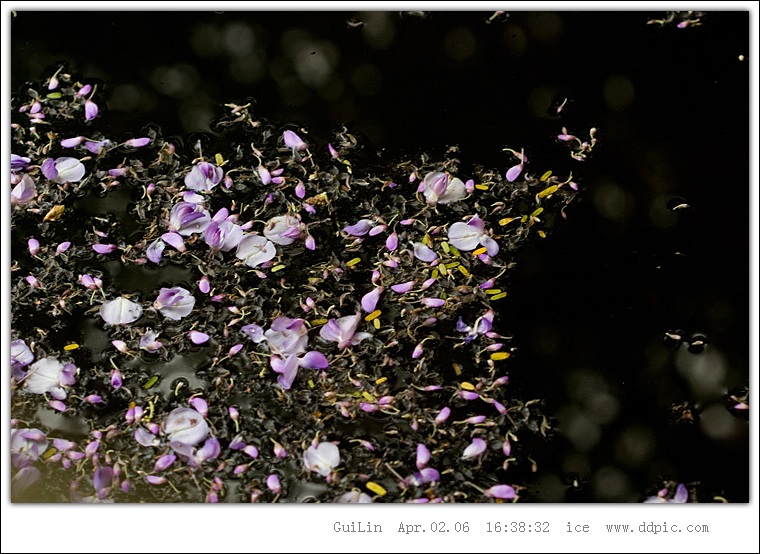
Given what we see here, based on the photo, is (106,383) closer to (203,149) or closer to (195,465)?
(195,465)

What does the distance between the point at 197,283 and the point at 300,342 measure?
0.21m

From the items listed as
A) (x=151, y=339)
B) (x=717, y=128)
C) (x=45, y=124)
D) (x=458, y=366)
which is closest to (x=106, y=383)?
(x=151, y=339)

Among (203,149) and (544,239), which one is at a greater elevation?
(203,149)

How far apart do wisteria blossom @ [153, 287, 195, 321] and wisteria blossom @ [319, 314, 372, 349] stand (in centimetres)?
23

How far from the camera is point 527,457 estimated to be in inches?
35.7

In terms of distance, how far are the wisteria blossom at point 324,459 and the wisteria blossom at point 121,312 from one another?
38cm

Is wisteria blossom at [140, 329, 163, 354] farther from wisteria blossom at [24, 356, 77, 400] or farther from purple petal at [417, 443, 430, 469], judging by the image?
purple petal at [417, 443, 430, 469]

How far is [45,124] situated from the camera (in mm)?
968

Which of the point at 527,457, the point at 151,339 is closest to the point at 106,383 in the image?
the point at 151,339

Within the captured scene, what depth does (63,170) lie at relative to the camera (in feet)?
3.14

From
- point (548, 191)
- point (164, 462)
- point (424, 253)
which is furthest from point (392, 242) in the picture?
point (164, 462)

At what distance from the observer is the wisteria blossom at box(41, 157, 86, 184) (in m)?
0.95

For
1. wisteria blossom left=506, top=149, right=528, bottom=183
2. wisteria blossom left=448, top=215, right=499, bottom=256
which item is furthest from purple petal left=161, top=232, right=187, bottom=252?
wisteria blossom left=506, top=149, right=528, bottom=183

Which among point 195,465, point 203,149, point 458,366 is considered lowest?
point 195,465
